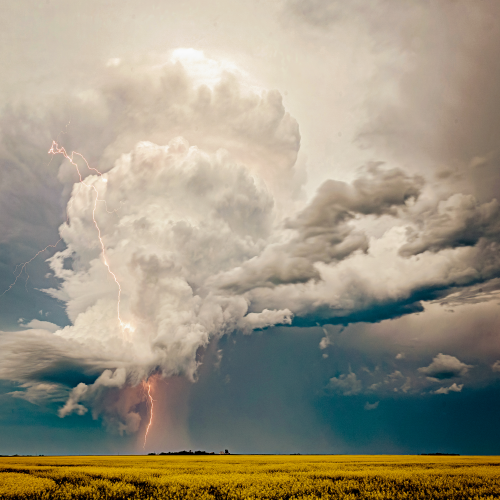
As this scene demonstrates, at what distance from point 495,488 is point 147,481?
88.2ft

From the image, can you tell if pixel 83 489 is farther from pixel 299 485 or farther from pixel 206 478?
pixel 299 485

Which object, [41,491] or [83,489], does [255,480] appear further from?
[41,491]

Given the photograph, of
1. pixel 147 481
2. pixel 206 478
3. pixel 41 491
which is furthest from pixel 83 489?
pixel 206 478

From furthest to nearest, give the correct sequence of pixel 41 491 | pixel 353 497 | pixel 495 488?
1. pixel 495 488
2. pixel 41 491
3. pixel 353 497

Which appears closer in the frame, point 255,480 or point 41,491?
point 41,491

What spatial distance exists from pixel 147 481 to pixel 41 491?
7.60 metres

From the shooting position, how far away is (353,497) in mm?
21734

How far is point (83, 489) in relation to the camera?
24.9 metres

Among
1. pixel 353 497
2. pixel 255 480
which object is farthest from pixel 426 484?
pixel 255 480

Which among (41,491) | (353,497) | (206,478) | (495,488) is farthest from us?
(206,478)

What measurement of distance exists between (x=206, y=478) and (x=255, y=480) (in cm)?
434

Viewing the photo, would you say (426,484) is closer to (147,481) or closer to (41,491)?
(147,481)

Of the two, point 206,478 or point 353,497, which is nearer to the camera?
point 353,497

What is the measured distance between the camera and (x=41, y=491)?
24.3m
